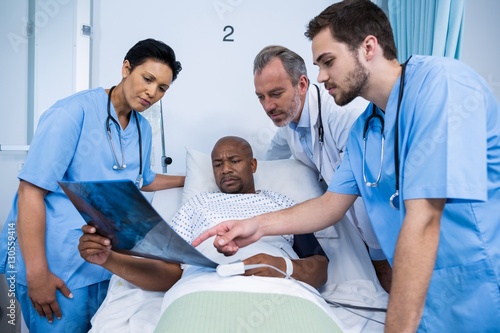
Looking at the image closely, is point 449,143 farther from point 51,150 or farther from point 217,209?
point 51,150

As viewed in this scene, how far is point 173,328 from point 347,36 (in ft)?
2.89

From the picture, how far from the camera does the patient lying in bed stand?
0.83 m

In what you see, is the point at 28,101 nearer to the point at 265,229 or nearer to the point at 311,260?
the point at 265,229

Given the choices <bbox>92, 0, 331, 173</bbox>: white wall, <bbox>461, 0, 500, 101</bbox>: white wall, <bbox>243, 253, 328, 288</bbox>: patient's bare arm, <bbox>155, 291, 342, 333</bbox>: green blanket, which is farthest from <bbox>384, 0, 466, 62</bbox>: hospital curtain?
<bbox>155, 291, 342, 333</bbox>: green blanket

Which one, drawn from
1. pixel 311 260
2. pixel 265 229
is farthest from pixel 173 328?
pixel 311 260

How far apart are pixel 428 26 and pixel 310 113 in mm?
727

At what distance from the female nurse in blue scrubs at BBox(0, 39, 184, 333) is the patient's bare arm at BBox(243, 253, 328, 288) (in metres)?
0.65

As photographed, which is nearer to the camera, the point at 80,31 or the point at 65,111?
the point at 65,111

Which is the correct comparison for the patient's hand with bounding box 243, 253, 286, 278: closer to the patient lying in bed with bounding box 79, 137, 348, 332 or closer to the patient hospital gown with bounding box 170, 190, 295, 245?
the patient lying in bed with bounding box 79, 137, 348, 332

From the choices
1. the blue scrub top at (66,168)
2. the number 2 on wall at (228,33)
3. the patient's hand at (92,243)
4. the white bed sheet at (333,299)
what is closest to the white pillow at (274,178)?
the white bed sheet at (333,299)

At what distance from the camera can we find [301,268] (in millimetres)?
1248

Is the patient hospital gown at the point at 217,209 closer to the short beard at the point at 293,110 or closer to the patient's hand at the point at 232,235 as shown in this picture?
the patient's hand at the point at 232,235

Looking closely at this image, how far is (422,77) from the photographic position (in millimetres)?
927

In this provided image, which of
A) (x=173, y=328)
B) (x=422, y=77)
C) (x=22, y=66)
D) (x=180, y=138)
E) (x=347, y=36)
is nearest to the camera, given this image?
(x=173, y=328)
